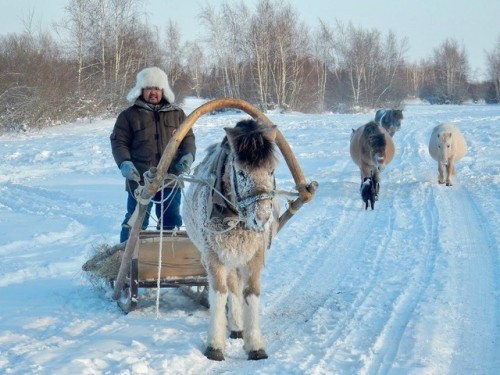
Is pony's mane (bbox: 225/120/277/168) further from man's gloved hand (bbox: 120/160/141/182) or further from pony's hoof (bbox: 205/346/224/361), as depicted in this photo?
pony's hoof (bbox: 205/346/224/361)

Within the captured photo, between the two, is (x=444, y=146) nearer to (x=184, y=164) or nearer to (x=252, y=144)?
(x=184, y=164)

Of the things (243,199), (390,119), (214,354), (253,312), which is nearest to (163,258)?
(253,312)

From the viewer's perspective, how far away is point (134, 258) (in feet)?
17.5

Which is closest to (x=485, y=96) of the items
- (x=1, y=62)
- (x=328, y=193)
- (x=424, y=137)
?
(x=424, y=137)

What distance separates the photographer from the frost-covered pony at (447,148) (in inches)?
527

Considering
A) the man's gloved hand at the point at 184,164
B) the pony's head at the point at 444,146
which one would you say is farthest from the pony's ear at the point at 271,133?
the pony's head at the point at 444,146

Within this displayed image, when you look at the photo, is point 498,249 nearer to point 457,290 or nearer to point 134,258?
point 457,290

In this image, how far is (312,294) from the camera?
239 inches

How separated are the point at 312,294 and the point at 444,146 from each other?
28.5 ft

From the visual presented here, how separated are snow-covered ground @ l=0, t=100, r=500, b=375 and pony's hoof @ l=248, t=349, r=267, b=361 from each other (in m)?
0.07

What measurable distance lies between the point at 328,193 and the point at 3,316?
318 inches

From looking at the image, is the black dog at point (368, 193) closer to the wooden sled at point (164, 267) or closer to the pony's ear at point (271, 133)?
the wooden sled at point (164, 267)

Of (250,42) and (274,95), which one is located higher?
(250,42)

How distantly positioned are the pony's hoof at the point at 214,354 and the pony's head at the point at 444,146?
10267 mm
